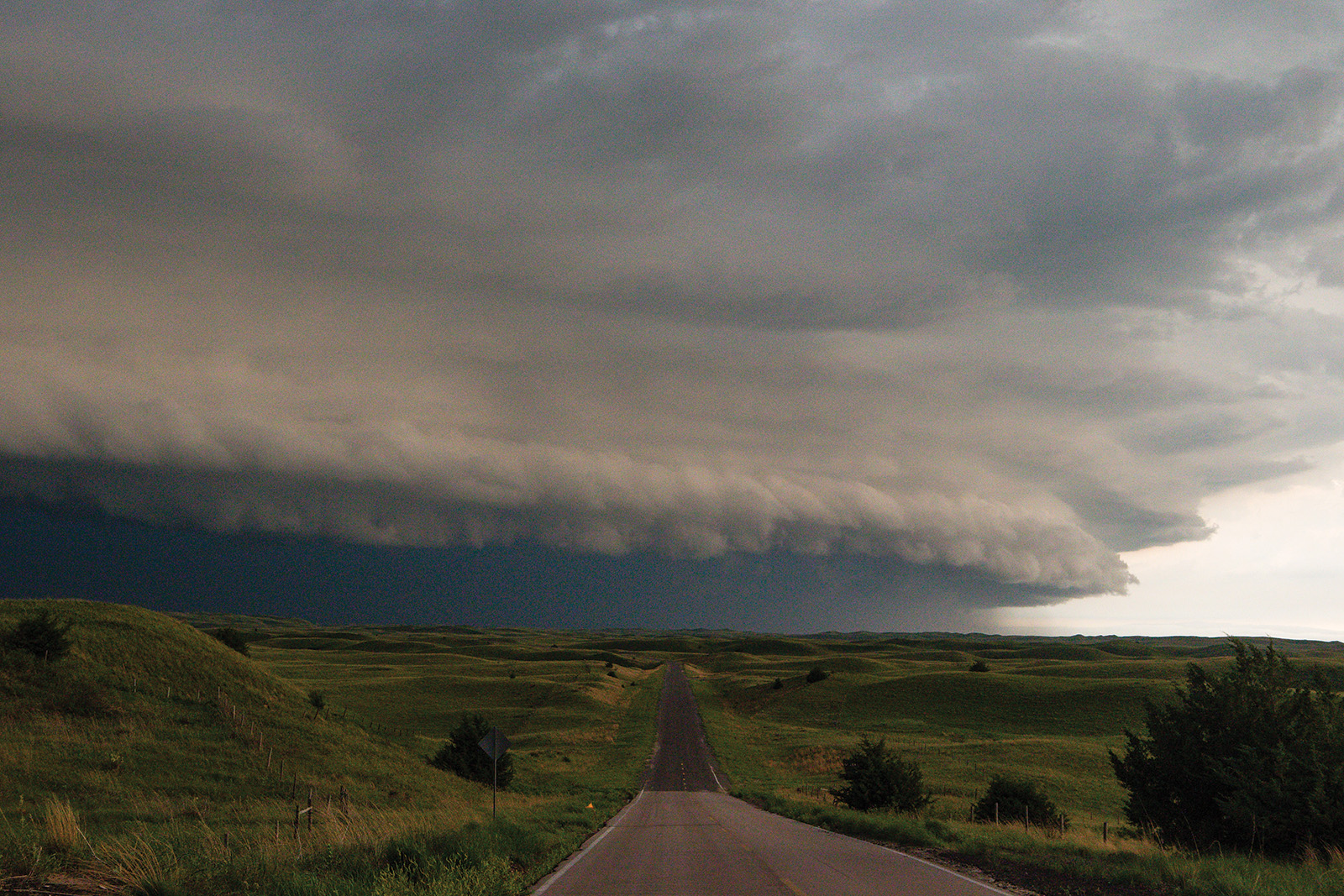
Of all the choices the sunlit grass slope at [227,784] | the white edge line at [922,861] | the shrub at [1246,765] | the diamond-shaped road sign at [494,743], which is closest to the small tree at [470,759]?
the sunlit grass slope at [227,784]

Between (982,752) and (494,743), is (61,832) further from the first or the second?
(982,752)

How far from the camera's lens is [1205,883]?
13773mm

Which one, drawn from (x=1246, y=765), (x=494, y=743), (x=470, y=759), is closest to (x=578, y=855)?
(x=494, y=743)

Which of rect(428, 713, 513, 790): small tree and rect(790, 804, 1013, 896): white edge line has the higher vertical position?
rect(790, 804, 1013, 896): white edge line

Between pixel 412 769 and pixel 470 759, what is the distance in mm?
6325

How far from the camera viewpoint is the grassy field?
13.6 metres

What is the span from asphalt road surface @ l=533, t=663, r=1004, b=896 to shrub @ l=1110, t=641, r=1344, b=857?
25.1 feet

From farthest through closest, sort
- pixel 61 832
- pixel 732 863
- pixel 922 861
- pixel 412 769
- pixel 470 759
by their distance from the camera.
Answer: pixel 470 759 → pixel 412 769 → pixel 922 861 → pixel 732 863 → pixel 61 832

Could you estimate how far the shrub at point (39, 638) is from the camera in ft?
121

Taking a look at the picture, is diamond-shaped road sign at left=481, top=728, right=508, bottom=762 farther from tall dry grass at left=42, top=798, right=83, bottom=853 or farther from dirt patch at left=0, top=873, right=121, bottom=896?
dirt patch at left=0, top=873, right=121, bottom=896

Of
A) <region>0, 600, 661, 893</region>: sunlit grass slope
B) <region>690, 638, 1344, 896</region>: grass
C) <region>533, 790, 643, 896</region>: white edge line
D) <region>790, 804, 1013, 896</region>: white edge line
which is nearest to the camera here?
<region>0, 600, 661, 893</region>: sunlit grass slope

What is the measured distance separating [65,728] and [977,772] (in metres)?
47.1

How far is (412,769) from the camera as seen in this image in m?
40.3

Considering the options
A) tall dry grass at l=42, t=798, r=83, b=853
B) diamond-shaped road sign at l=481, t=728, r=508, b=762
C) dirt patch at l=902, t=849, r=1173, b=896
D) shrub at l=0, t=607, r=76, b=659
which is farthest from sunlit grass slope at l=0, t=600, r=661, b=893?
dirt patch at l=902, t=849, r=1173, b=896
